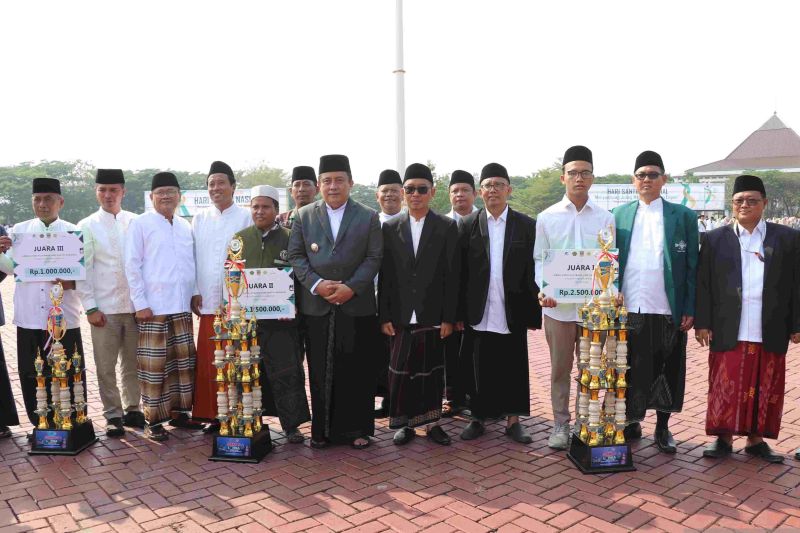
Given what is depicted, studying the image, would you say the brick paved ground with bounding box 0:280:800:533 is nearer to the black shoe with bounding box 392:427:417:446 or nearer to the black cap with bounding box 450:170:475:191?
the black shoe with bounding box 392:427:417:446

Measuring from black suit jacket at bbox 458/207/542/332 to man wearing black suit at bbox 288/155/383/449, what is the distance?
826 mm

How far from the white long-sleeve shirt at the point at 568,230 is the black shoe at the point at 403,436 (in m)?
1.54

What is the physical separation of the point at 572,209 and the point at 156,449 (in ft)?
12.9

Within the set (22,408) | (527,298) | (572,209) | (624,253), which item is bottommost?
(22,408)

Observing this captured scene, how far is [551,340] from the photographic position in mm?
4930

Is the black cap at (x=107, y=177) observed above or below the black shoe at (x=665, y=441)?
above

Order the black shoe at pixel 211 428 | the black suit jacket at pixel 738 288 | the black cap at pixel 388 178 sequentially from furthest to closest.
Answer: the black cap at pixel 388 178 < the black shoe at pixel 211 428 < the black suit jacket at pixel 738 288

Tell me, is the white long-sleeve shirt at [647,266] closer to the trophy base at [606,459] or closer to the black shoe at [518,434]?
the trophy base at [606,459]

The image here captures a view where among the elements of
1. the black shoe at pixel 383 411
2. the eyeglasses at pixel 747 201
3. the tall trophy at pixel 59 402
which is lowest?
the black shoe at pixel 383 411

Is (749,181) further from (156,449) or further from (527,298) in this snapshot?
(156,449)

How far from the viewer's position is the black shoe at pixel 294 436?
504 centimetres

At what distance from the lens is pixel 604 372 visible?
4293 millimetres

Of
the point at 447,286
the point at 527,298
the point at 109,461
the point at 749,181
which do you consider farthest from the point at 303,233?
the point at 749,181

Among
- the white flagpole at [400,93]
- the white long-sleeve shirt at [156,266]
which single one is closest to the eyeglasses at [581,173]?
the white long-sleeve shirt at [156,266]
